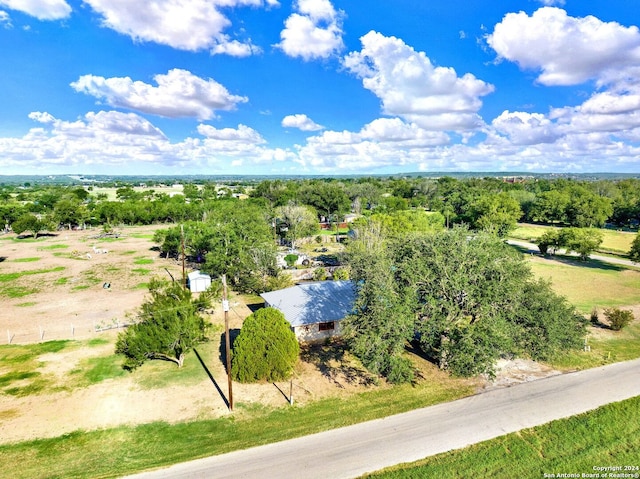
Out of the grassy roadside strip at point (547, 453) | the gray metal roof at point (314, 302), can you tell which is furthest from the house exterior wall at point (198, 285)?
the grassy roadside strip at point (547, 453)

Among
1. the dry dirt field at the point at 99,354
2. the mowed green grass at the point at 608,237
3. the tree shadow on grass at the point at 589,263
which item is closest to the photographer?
the dry dirt field at the point at 99,354

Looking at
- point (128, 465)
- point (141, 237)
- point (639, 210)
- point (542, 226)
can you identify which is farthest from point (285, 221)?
point (639, 210)

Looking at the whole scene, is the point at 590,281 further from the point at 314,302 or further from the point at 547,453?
the point at 547,453

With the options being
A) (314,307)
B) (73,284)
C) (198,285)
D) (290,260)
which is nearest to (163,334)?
(314,307)

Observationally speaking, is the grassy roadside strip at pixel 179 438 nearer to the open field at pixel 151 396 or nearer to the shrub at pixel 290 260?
the open field at pixel 151 396

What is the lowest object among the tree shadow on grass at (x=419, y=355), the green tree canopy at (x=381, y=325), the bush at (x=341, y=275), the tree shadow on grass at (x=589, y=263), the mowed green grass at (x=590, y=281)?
the tree shadow on grass at (x=589, y=263)

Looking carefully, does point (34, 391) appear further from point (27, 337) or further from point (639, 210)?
point (639, 210)
